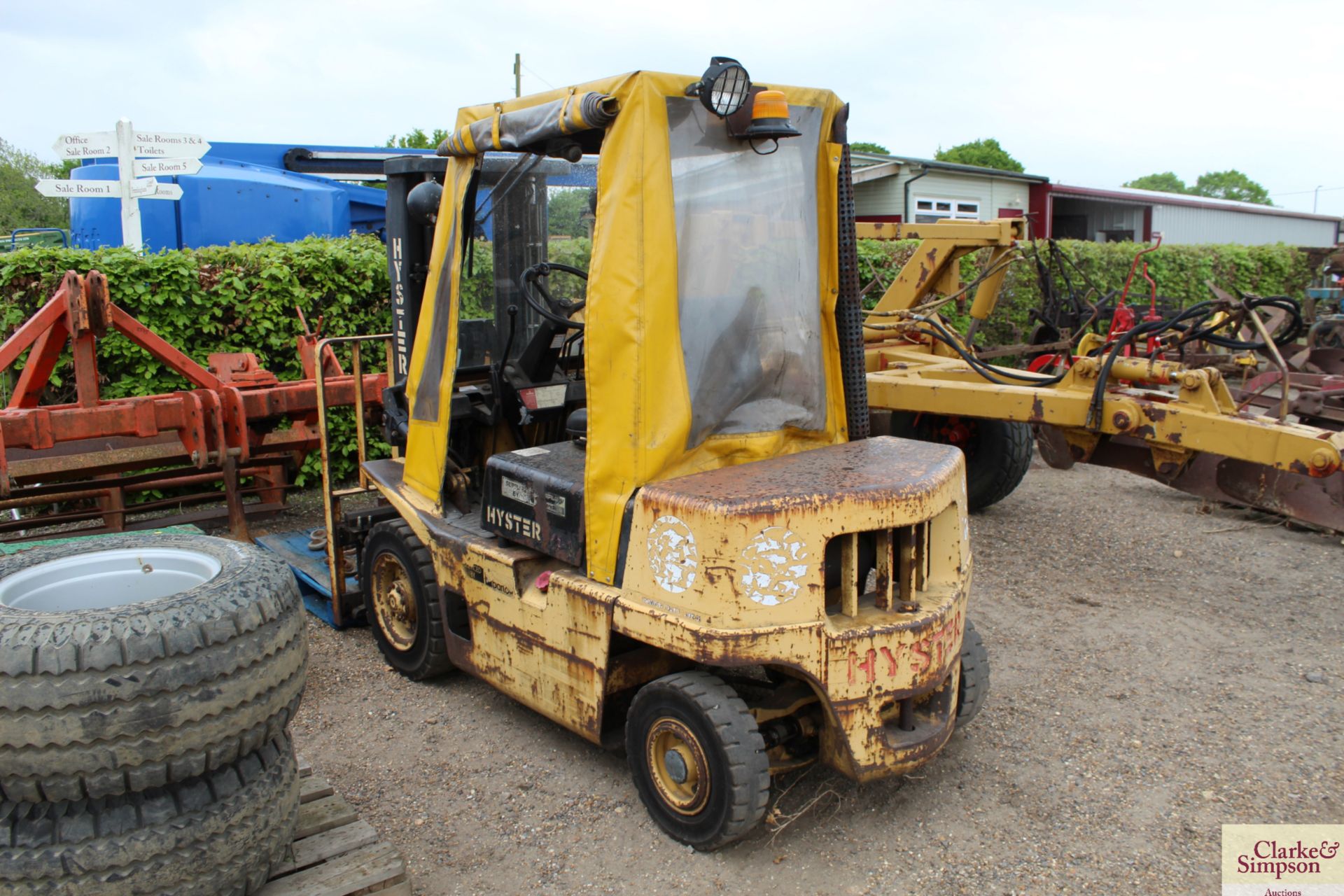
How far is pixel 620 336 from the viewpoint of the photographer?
3174 millimetres

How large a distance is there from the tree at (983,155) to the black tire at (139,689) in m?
41.7

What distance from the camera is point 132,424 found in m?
5.48

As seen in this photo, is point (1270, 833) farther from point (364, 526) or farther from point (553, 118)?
point (364, 526)

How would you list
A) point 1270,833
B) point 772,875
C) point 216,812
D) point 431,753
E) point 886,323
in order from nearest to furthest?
1. point 216,812
2. point 772,875
3. point 1270,833
4. point 431,753
5. point 886,323

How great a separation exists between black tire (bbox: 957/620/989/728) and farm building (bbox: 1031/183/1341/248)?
A: 2003 cm

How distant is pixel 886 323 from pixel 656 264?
5.52m

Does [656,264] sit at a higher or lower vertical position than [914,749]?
higher

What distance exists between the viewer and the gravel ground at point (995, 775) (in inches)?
128

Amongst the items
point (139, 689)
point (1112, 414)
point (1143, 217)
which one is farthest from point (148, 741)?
point (1143, 217)

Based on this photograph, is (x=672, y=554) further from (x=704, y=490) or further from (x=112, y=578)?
(x=112, y=578)

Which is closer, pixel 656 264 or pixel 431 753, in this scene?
pixel 656 264

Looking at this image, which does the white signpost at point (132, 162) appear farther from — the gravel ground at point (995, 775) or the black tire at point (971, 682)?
the black tire at point (971, 682)

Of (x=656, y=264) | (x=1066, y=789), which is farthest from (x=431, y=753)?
(x=1066, y=789)

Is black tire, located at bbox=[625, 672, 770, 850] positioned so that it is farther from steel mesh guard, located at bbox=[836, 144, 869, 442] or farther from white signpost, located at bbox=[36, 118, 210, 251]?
white signpost, located at bbox=[36, 118, 210, 251]
